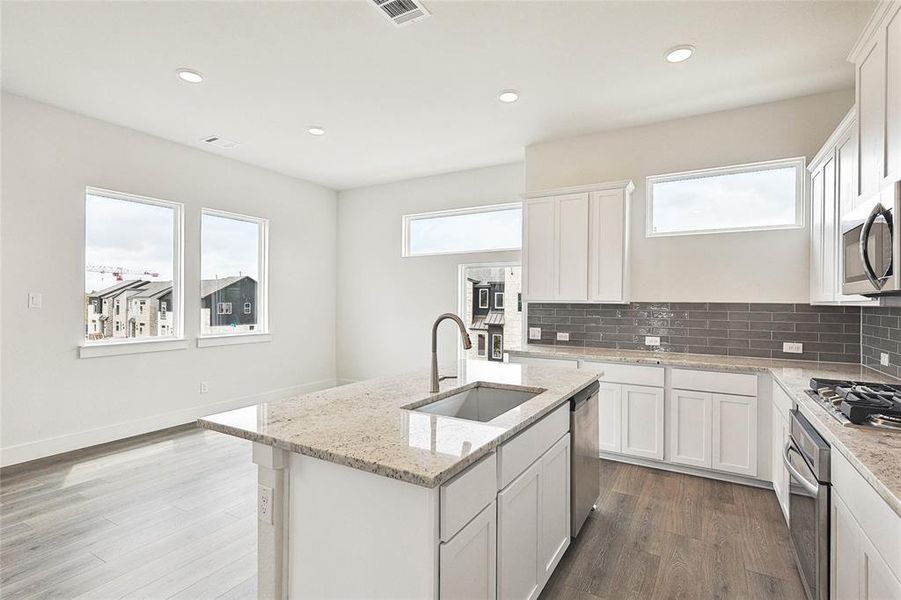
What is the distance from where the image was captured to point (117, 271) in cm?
429

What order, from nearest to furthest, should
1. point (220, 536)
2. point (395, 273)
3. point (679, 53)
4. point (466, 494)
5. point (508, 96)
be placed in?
1. point (466, 494)
2. point (220, 536)
3. point (679, 53)
4. point (508, 96)
5. point (395, 273)

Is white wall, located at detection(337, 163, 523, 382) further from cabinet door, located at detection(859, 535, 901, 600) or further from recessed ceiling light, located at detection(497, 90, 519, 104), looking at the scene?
cabinet door, located at detection(859, 535, 901, 600)

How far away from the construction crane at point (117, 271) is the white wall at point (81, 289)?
0.14 m

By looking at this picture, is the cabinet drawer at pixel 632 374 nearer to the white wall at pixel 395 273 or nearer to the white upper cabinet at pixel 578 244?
the white upper cabinet at pixel 578 244

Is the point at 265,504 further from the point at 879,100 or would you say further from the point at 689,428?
the point at 689,428

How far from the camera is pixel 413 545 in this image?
129cm

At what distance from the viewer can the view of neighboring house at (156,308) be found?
4.19 metres

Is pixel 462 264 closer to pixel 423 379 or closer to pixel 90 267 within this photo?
pixel 423 379

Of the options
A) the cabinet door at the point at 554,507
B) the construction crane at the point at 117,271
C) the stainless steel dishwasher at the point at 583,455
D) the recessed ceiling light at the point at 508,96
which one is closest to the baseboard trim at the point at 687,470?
the stainless steel dishwasher at the point at 583,455

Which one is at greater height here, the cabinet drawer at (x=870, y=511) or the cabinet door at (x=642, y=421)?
the cabinet drawer at (x=870, y=511)

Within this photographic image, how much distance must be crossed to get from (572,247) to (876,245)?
239 centimetres

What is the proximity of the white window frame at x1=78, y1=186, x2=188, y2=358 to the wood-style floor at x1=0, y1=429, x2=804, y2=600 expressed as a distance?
100 centimetres

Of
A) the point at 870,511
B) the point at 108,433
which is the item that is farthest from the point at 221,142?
the point at 870,511

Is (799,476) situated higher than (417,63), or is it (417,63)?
(417,63)
